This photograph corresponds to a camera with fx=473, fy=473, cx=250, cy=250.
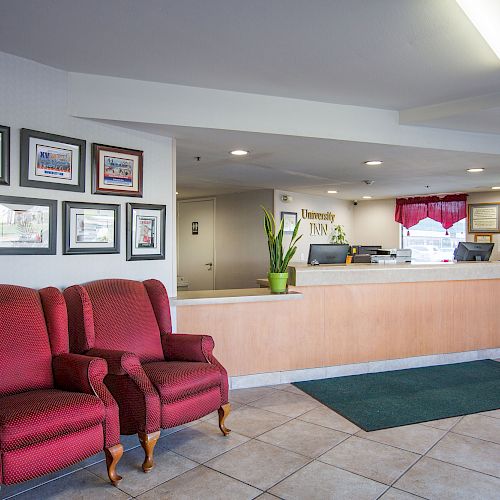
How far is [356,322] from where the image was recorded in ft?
15.0

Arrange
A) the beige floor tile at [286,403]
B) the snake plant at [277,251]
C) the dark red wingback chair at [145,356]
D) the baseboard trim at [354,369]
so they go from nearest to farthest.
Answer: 1. the dark red wingback chair at [145,356]
2. the beige floor tile at [286,403]
3. the baseboard trim at [354,369]
4. the snake plant at [277,251]

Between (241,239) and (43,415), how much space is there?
243 inches

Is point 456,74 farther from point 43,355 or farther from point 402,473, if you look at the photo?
point 43,355

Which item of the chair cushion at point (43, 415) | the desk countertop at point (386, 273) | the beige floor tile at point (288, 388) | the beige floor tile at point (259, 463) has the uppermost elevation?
the desk countertop at point (386, 273)

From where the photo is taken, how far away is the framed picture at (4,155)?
2943 millimetres

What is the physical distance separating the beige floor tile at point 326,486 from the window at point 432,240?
6.74 metres

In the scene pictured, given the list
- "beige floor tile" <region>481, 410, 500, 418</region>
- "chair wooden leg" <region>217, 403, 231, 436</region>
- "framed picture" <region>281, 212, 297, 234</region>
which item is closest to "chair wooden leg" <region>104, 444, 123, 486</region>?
"chair wooden leg" <region>217, 403, 231, 436</region>

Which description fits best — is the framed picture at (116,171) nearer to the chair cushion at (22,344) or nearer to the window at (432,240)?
the chair cushion at (22,344)

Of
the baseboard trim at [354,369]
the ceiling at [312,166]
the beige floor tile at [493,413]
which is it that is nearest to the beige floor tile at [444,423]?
the beige floor tile at [493,413]

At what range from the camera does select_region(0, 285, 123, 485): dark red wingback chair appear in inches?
82.4

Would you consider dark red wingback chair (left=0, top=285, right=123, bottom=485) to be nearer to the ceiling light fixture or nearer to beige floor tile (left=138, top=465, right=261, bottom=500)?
beige floor tile (left=138, top=465, right=261, bottom=500)

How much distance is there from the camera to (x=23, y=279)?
307 centimetres

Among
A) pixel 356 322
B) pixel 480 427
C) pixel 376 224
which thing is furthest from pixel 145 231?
pixel 376 224

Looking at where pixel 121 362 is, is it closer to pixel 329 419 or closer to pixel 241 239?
pixel 329 419
